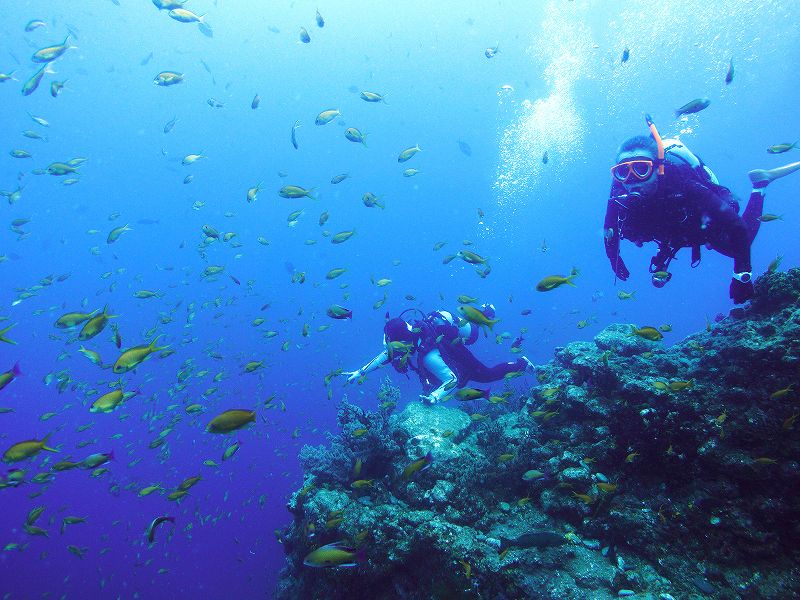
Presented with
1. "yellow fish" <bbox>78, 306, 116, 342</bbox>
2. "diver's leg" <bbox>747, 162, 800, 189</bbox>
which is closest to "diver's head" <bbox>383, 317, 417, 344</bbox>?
"yellow fish" <bbox>78, 306, 116, 342</bbox>

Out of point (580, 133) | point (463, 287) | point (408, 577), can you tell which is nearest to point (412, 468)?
point (408, 577)

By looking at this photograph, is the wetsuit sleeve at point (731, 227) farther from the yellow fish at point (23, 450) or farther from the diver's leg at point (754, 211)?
the yellow fish at point (23, 450)

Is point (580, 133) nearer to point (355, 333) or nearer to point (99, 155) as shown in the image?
point (355, 333)

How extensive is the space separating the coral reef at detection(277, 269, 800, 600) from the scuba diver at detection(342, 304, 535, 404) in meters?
1.65

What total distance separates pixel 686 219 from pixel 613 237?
99 cm

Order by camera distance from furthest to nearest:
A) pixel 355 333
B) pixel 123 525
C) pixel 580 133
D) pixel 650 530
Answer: pixel 580 133 → pixel 355 333 → pixel 123 525 → pixel 650 530

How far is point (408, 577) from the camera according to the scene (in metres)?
4.46

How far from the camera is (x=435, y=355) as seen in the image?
8148 mm

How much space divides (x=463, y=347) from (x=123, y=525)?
→ 68.3 feet

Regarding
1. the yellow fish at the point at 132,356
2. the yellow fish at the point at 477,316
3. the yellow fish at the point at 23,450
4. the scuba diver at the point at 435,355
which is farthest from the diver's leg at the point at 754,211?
the yellow fish at the point at 23,450

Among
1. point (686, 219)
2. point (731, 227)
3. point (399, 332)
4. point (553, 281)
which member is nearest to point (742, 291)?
point (731, 227)

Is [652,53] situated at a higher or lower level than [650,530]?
higher

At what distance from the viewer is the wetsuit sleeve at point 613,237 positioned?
6.04 m

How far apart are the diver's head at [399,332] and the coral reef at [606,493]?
2353 mm
